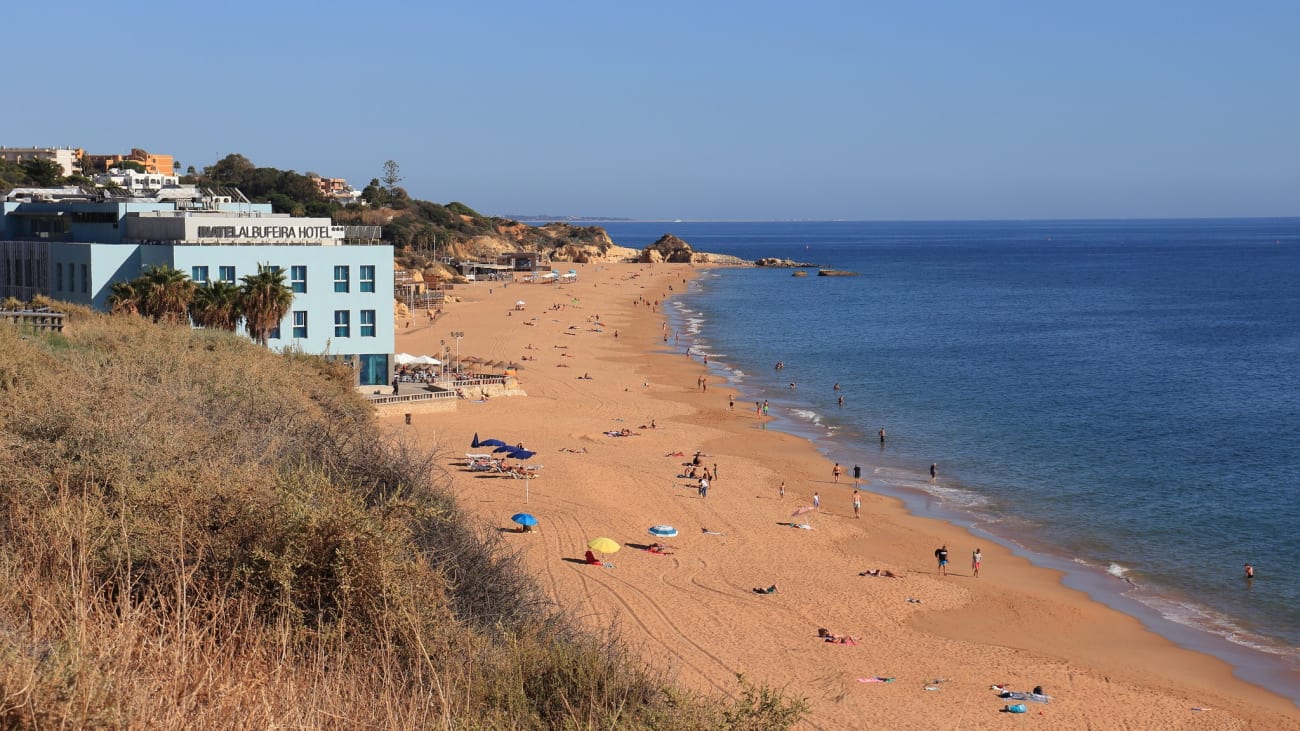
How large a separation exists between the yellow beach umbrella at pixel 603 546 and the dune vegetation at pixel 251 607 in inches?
453

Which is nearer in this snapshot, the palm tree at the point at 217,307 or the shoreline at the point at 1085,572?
the shoreline at the point at 1085,572

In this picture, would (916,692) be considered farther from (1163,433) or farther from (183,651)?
(1163,433)

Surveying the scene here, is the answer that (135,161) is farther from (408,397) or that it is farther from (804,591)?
(804,591)

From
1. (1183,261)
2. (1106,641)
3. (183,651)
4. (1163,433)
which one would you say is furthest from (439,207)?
(183,651)

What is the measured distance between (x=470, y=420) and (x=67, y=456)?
2936 cm

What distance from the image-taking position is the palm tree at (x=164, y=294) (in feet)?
117

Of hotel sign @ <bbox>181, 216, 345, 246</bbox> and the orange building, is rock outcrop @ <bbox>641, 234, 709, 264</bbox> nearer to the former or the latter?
the orange building

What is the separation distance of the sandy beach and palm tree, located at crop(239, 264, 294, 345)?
6002mm

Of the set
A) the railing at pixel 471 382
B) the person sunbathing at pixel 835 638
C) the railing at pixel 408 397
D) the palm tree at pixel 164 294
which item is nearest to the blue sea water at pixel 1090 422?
the person sunbathing at pixel 835 638

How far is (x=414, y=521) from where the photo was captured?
1288 centimetres

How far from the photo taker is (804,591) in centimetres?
2539

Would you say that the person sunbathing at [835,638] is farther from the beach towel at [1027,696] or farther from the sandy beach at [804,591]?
the beach towel at [1027,696]

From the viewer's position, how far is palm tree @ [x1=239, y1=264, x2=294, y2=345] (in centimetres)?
3700

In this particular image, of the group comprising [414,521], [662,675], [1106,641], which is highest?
[414,521]
